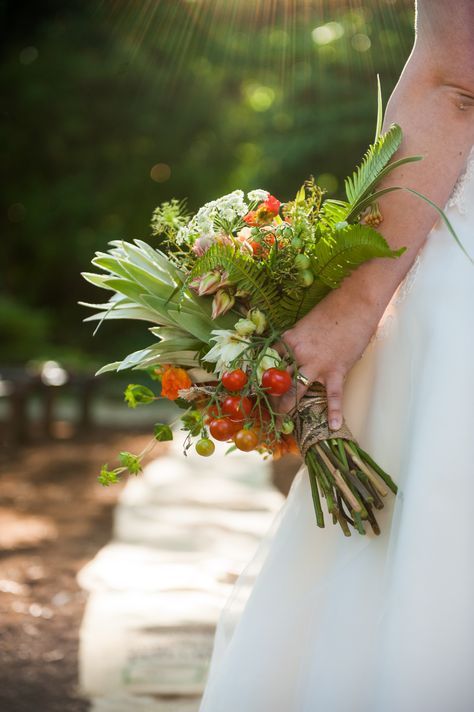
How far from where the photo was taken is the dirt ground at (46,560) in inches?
128

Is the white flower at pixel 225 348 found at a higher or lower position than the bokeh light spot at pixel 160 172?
lower

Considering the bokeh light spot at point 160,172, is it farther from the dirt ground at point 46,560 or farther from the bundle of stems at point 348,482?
the bundle of stems at point 348,482

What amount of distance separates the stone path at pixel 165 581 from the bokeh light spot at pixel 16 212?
38.5 ft

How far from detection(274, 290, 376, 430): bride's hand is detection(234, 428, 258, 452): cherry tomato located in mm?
104

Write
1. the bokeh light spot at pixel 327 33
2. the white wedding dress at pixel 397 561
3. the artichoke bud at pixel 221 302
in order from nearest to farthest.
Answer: the white wedding dress at pixel 397 561 < the artichoke bud at pixel 221 302 < the bokeh light spot at pixel 327 33

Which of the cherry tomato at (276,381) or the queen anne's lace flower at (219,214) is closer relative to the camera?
the cherry tomato at (276,381)

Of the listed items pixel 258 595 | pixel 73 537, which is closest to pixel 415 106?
pixel 258 595

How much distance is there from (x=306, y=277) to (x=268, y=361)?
0.69ft

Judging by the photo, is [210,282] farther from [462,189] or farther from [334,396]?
[462,189]

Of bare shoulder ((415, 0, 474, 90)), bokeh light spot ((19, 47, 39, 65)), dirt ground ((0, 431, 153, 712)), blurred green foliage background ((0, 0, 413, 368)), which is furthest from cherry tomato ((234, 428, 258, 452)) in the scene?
bokeh light spot ((19, 47, 39, 65))

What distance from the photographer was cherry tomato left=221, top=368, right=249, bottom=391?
1865 millimetres

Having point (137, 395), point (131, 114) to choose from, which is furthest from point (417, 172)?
point (131, 114)

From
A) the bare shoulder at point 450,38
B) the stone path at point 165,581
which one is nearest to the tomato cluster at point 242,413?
the bare shoulder at point 450,38

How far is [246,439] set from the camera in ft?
6.11
